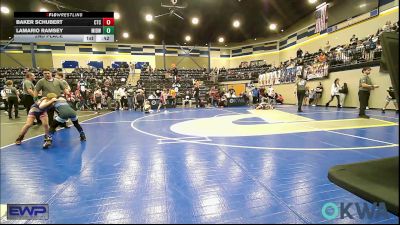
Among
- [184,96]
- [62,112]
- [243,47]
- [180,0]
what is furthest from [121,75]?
[62,112]

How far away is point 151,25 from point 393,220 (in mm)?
21135

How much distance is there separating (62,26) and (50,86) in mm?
2258

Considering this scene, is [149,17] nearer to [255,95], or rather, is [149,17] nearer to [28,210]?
[255,95]

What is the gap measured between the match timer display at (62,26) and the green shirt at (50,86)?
5.99ft

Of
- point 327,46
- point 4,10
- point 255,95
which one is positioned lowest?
point 255,95

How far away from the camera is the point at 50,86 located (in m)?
5.06

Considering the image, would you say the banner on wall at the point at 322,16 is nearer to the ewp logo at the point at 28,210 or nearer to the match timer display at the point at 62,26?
the match timer display at the point at 62,26

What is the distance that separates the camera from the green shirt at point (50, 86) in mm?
4992

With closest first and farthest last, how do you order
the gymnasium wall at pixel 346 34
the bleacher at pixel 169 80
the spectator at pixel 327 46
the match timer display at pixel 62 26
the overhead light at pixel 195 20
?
the match timer display at pixel 62 26 → the gymnasium wall at pixel 346 34 → the spectator at pixel 327 46 → the overhead light at pixel 195 20 → the bleacher at pixel 169 80

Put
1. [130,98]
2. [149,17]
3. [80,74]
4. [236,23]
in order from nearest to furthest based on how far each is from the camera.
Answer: [130,98]
[149,17]
[236,23]
[80,74]

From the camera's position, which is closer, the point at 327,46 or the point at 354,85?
the point at 354,85

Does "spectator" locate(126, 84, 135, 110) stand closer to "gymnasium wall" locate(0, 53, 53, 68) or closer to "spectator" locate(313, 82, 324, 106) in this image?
"spectator" locate(313, 82, 324, 106)

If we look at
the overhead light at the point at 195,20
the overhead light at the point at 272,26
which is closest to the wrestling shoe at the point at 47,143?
the overhead light at the point at 195,20

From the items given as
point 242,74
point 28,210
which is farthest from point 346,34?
point 28,210
